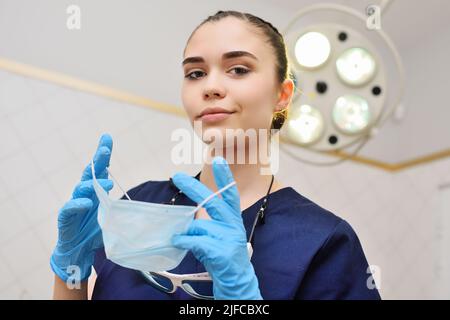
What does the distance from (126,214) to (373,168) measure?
106 inches

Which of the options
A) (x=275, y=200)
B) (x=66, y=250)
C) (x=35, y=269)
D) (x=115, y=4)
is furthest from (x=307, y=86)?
(x=35, y=269)

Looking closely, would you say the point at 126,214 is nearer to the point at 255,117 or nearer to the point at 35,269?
the point at 255,117

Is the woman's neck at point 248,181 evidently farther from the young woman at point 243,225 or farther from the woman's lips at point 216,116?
the woman's lips at point 216,116

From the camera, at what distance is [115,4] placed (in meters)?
2.06

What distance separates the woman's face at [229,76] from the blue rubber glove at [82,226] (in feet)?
0.67

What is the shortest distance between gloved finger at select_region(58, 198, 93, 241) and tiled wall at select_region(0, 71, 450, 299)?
1.33 m

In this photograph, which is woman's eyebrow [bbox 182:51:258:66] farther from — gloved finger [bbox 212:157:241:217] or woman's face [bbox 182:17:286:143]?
gloved finger [bbox 212:157:241:217]

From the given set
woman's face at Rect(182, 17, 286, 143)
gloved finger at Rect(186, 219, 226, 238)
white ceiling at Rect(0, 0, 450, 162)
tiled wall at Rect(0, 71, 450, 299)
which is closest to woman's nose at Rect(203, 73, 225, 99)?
woman's face at Rect(182, 17, 286, 143)

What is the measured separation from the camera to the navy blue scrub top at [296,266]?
33.0 inches

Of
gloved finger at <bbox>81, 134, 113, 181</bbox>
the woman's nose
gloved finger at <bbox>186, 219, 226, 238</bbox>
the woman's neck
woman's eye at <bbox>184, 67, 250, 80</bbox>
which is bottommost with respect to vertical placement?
the woman's neck

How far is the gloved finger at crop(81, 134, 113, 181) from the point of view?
85cm

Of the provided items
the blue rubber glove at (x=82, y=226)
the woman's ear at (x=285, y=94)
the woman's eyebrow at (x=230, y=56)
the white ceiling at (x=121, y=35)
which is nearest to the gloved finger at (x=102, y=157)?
the blue rubber glove at (x=82, y=226)

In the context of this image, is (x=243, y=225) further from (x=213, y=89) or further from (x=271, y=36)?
(x=271, y=36)

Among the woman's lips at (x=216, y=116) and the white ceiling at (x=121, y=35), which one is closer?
the woman's lips at (x=216, y=116)
